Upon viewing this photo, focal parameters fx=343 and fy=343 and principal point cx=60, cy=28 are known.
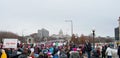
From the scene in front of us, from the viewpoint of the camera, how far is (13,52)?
21.7 m

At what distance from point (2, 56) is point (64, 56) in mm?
8266

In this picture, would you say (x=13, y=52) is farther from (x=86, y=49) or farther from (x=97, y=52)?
(x=86, y=49)

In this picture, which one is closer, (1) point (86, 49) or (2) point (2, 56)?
(2) point (2, 56)

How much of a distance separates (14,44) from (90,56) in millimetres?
9130

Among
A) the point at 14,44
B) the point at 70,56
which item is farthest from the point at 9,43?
the point at 70,56

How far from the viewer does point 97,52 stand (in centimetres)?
2708

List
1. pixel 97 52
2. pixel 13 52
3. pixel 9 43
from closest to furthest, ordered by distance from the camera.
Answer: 1. pixel 13 52
2. pixel 9 43
3. pixel 97 52

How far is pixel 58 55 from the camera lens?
23.9 meters

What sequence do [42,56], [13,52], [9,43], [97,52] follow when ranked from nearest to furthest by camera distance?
[42,56]
[13,52]
[9,43]
[97,52]

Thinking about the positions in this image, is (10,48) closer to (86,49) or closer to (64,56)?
(64,56)

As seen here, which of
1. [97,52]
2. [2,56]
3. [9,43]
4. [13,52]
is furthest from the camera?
[97,52]

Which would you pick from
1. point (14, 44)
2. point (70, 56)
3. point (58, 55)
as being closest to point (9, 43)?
point (14, 44)

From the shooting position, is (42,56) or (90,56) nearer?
(42,56)

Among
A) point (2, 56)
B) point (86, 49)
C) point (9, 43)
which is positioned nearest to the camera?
point (2, 56)
